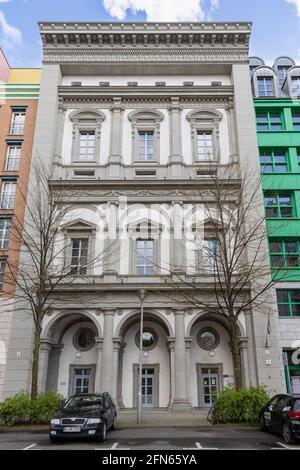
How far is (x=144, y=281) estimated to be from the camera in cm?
2338

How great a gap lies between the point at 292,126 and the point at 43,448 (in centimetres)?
2708

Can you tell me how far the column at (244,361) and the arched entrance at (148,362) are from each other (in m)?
4.22

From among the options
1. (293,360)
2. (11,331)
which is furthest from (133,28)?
(293,360)

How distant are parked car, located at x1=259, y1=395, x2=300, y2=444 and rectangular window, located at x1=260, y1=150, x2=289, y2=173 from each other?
719 inches

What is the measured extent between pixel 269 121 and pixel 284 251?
34.1 ft

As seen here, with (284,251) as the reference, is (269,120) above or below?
above

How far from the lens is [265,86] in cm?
3291

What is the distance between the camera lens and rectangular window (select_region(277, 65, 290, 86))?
35066 millimetres

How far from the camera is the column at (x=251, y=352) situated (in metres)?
21.5

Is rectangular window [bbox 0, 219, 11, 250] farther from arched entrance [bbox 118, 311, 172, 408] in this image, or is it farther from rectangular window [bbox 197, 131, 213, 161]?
rectangular window [bbox 197, 131, 213, 161]

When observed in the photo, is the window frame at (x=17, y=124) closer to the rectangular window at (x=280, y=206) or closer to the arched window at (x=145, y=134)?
the arched window at (x=145, y=134)

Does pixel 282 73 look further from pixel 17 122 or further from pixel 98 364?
pixel 98 364

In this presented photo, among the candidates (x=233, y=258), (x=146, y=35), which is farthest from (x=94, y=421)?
(x=146, y=35)

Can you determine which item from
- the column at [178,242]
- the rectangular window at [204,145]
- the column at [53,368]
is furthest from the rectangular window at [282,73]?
the column at [53,368]
